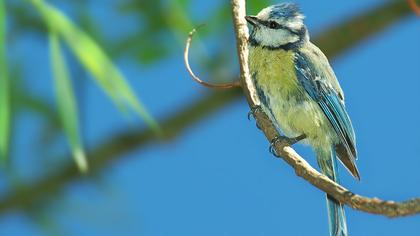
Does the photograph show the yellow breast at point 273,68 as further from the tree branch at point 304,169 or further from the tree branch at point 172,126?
the tree branch at point 172,126

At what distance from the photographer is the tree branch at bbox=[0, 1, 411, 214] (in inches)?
103

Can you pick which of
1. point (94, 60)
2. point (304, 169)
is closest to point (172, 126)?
point (94, 60)

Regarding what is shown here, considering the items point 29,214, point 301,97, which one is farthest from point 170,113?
point 301,97

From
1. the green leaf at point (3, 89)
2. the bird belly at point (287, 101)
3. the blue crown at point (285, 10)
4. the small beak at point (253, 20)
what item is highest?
the blue crown at point (285, 10)

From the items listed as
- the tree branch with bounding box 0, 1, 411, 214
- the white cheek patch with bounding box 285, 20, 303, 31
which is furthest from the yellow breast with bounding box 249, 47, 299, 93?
the tree branch with bounding box 0, 1, 411, 214

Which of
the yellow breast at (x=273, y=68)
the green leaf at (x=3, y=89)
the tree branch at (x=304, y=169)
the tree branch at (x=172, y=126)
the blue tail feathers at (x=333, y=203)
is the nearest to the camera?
the tree branch at (x=304, y=169)

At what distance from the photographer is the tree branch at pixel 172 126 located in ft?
8.57

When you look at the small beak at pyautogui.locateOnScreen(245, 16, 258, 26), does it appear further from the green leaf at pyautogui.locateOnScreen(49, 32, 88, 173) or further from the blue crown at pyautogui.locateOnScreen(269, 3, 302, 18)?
the green leaf at pyautogui.locateOnScreen(49, 32, 88, 173)

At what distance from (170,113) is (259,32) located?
1.70m

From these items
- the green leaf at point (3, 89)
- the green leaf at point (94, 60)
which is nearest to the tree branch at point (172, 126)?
the green leaf at point (94, 60)

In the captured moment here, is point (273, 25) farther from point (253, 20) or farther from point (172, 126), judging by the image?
point (172, 126)

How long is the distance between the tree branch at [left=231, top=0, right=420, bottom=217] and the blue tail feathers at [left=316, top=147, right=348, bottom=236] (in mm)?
86

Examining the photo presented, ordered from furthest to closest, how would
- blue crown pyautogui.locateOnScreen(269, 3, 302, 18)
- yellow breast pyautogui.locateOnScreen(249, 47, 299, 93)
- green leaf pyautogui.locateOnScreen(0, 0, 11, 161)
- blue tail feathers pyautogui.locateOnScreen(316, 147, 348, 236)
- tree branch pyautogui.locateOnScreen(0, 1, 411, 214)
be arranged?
tree branch pyautogui.locateOnScreen(0, 1, 411, 214) → green leaf pyautogui.locateOnScreen(0, 0, 11, 161) → yellow breast pyautogui.locateOnScreen(249, 47, 299, 93) → blue crown pyautogui.locateOnScreen(269, 3, 302, 18) → blue tail feathers pyautogui.locateOnScreen(316, 147, 348, 236)

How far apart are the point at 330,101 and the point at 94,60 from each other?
0.66m
